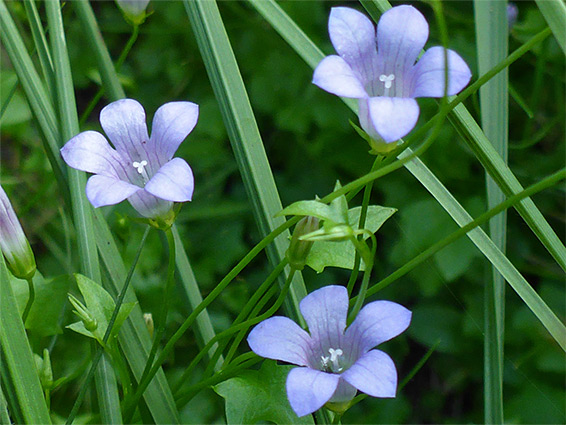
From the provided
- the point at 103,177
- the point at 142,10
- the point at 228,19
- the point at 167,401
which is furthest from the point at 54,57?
the point at 228,19

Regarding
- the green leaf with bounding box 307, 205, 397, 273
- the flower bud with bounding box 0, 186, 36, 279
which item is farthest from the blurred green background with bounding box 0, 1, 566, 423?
the green leaf with bounding box 307, 205, 397, 273

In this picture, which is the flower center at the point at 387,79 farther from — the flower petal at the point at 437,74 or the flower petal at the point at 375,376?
the flower petal at the point at 375,376

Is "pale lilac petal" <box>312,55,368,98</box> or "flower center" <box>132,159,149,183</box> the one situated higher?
"pale lilac petal" <box>312,55,368,98</box>

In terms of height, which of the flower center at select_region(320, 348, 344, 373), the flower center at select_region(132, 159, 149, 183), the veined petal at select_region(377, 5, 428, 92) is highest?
the veined petal at select_region(377, 5, 428, 92)

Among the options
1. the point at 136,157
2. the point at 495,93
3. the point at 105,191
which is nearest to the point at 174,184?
the point at 105,191

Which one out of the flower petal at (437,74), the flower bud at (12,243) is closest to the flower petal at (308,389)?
the flower petal at (437,74)

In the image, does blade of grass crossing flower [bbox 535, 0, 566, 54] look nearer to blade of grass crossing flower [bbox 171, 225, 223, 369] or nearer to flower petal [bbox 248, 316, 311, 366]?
flower petal [bbox 248, 316, 311, 366]

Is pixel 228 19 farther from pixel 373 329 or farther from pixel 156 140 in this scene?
pixel 373 329
